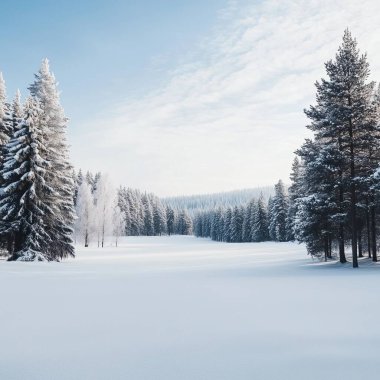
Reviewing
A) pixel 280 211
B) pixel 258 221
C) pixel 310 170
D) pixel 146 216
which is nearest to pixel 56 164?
pixel 310 170

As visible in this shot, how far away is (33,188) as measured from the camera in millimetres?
24922

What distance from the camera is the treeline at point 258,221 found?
7131 centimetres

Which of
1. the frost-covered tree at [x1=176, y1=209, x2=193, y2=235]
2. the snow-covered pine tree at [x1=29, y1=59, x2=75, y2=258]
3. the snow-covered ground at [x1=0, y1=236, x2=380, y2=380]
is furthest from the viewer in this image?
the frost-covered tree at [x1=176, y1=209, x2=193, y2=235]

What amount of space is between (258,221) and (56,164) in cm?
6242

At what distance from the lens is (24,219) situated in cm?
2488

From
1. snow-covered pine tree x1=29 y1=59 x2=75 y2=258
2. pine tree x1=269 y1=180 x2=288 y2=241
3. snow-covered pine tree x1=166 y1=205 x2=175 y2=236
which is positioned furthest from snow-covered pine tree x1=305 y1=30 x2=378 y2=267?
snow-covered pine tree x1=166 y1=205 x2=175 y2=236

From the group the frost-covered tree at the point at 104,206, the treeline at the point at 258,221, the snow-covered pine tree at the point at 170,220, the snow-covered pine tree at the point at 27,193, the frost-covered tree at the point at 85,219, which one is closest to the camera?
the snow-covered pine tree at the point at 27,193

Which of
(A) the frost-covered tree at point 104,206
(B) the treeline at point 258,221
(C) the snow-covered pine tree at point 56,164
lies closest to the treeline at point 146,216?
(B) the treeline at point 258,221

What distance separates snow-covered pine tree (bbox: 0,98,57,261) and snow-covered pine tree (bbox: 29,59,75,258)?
2.46 feet

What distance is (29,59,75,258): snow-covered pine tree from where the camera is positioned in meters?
27.2

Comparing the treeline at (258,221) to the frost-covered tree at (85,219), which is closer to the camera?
the frost-covered tree at (85,219)

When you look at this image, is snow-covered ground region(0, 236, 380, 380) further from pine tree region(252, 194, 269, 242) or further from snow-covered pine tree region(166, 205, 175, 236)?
snow-covered pine tree region(166, 205, 175, 236)

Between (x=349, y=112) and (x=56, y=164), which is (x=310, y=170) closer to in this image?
(x=349, y=112)

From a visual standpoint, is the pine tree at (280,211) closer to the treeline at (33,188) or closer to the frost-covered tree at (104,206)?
the frost-covered tree at (104,206)
